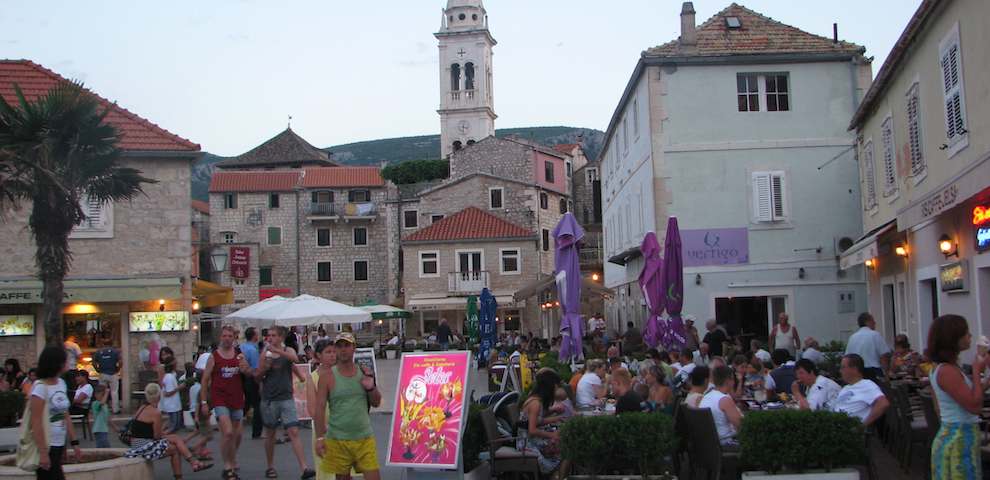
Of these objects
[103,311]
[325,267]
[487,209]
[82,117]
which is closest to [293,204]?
[325,267]

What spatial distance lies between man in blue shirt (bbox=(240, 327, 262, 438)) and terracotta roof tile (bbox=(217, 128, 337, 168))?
2262 inches

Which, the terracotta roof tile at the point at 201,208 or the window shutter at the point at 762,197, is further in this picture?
the terracotta roof tile at the point at 201,208

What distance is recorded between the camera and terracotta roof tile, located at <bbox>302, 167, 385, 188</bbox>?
60263mm

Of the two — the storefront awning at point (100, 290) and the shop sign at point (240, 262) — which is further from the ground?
Answer: the shop sign at point (240, 262)

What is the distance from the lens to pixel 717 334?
17.6 m

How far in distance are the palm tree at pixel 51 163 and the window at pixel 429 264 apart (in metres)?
37.1

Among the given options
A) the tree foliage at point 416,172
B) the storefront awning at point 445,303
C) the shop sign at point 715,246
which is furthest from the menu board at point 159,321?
the tree foliage at point 416,172

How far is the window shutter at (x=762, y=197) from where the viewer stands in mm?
22375

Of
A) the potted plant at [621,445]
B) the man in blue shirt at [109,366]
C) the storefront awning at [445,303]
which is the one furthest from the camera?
the storefront awning at [445,303]

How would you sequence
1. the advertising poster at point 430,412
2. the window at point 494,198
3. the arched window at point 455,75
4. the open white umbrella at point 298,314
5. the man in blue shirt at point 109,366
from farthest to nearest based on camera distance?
the arched window at point 455,75
the window at point 494,198
the open white umbrella at point 298,314
the man in blue shirt at point 109,366
the advertising poster at point 430,412

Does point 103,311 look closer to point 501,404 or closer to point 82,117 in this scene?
point 82,117

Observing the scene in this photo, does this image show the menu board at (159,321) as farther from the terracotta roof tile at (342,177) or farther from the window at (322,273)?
the terracotta roof tile at (342,177)

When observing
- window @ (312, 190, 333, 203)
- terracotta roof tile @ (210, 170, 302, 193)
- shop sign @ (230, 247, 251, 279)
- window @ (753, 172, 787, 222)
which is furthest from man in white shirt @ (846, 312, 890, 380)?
terracotta roof tile @ (210, 170, 302, 193)

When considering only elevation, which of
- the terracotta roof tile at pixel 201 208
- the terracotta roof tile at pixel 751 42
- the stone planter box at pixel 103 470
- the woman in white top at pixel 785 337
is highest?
the terracotta roof tile at pixel 201 208
